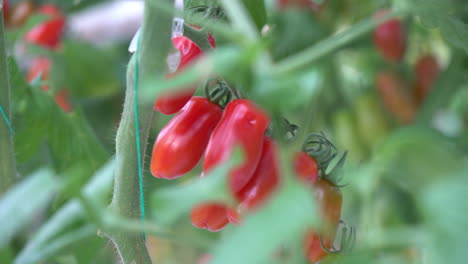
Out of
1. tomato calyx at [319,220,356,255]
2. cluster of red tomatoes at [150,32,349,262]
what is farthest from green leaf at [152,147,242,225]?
tomato calyx at [319,220,356,255]

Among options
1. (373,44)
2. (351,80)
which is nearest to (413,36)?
(373,44)

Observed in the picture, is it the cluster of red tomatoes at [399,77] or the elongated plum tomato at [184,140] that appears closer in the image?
the elongated plum tomato at [184,140]

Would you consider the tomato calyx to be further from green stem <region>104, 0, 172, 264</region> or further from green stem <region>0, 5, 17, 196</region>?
green stem <region>0, 5, 17, 196</region>

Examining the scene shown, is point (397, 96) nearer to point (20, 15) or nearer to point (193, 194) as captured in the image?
point (20, 15)

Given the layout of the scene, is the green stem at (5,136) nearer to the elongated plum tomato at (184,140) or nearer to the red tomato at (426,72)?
the elongated plum tomato at (184,140)

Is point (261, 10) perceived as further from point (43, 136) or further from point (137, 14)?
point (137, 14)

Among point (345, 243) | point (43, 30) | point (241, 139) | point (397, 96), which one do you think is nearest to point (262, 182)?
point (241, 139)

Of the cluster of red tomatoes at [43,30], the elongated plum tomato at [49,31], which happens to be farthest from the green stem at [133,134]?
the elongated plum tomato at [49,31]
